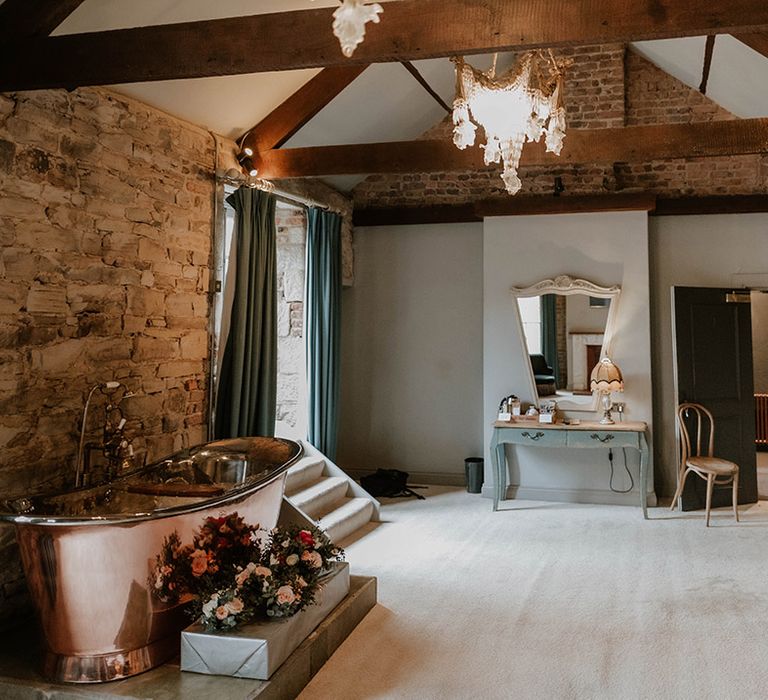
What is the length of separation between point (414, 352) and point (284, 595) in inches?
181

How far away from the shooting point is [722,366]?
616cm

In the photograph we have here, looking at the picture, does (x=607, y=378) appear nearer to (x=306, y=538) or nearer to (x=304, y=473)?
(x=304, y=473)

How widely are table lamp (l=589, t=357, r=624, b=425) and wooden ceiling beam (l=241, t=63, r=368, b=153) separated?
3.34 metres

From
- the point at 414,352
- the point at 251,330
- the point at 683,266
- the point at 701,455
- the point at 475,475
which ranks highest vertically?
the point at 683,266

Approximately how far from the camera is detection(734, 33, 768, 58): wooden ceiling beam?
175 inches

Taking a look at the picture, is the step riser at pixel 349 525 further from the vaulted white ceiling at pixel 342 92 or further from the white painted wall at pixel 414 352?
the vaulted white ceiling at pixel 342 92

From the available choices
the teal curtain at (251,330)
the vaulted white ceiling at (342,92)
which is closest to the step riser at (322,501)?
the teal curtain at (251,330)

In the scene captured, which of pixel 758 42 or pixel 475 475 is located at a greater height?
pixel 758 42

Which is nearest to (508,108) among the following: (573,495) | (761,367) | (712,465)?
(712,465)

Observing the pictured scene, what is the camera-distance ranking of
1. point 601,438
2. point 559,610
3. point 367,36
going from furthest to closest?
1. point 601,438
2. point 559,610
3. point 367,36

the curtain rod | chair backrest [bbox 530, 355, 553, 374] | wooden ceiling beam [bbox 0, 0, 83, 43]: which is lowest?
chair backrest [bbox 530, 355, 553, 374]

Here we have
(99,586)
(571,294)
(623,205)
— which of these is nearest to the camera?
(99,586)

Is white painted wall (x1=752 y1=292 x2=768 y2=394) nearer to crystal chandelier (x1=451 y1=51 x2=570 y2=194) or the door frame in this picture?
the door frame

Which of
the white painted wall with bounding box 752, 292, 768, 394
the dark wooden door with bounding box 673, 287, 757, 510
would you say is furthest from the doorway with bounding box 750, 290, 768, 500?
the dark wooden door with bounding box 673, 287, 757, 510
